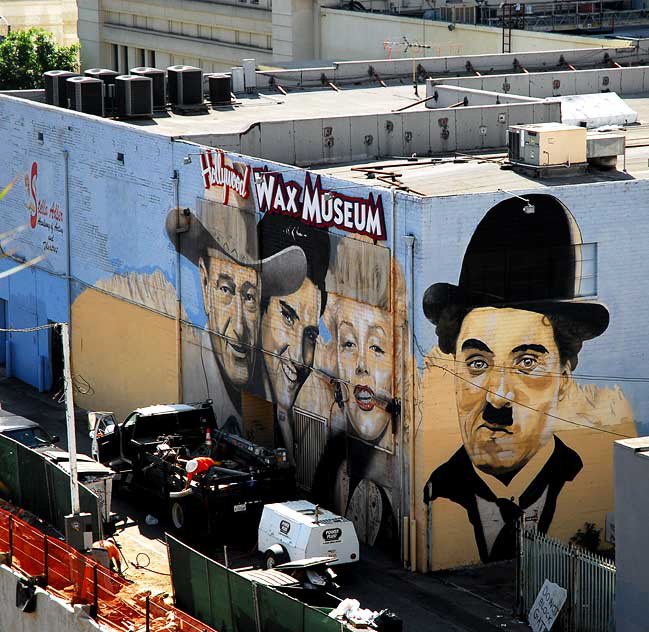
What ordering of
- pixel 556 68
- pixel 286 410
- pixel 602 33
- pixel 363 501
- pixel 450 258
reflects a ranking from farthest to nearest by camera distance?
1. pixel 602 33
2. pixel 556 68
3. pixel 286 410
4. pixel 363 501
5. pixel 450 258

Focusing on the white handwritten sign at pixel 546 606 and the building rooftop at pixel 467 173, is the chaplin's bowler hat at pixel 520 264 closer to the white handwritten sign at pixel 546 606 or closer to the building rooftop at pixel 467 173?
the building rooftop at pixel 467 173

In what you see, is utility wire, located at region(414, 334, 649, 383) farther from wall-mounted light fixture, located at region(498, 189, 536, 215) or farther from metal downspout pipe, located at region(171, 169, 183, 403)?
metal downspout pipe, located at region(171, 169, 183, 403)

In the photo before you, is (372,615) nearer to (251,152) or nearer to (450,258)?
(450,258)

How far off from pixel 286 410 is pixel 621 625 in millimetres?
11741

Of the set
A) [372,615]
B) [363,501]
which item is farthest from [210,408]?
[372,615]

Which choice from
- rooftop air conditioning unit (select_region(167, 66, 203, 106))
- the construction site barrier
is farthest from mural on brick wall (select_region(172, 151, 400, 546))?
rooftop air conditioning unit (select_region(167, 66, 203, 106))

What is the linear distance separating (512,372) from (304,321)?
551 centimetres

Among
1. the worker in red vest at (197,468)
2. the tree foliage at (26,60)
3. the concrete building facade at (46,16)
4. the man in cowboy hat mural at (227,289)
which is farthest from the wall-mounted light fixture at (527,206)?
the concrete building facade at (46,16)

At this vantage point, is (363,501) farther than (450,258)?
Yes

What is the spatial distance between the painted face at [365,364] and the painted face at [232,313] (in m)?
3.86

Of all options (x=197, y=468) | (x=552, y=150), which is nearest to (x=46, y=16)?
(x=552, y=150)

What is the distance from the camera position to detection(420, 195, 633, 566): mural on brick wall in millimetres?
33219

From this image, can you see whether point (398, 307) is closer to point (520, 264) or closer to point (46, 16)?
point (520, 264)

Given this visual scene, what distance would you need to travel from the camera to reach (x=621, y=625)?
1123 inches
